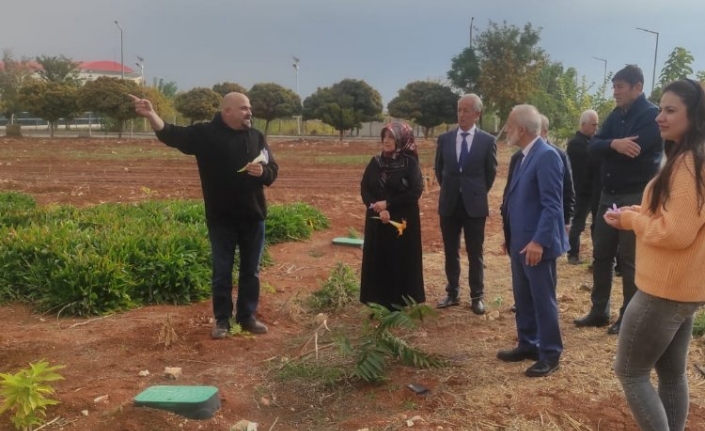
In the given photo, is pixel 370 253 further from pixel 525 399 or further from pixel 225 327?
pixel 525 399

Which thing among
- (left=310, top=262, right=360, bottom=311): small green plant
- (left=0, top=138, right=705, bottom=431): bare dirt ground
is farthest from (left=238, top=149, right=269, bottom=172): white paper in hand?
(left=310, top=262, right=360, bottom=311): small green plant

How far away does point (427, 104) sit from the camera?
1539 inches

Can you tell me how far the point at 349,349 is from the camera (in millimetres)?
4207

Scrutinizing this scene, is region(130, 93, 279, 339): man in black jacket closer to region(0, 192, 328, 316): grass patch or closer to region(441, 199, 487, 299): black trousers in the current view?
region(0, 192, 328, 316): grass patch

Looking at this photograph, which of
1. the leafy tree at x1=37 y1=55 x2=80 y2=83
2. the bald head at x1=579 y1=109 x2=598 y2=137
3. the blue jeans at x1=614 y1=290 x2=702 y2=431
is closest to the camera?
the blue jeans at x1=614 y1=290 x2=702 y2=431

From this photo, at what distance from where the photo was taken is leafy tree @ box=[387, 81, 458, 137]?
39094 millimetres

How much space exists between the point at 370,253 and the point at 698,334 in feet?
8.97

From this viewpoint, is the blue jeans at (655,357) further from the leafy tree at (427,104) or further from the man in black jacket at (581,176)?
the leafy tree at (427,104)

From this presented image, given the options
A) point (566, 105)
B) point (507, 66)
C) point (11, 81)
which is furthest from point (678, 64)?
point (11, 81)

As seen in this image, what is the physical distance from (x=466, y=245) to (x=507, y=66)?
34.8 meters

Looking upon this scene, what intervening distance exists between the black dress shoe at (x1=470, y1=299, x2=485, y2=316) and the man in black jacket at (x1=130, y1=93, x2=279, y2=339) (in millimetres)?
2107

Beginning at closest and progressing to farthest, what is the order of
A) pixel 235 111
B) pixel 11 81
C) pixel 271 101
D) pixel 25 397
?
pixel 25 397, pixel 235 111, pixel 271 101, pixel 11 81

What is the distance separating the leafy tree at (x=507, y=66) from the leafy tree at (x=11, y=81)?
29.0m

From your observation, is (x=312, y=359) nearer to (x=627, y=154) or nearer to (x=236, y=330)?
(x=236, y=330)
